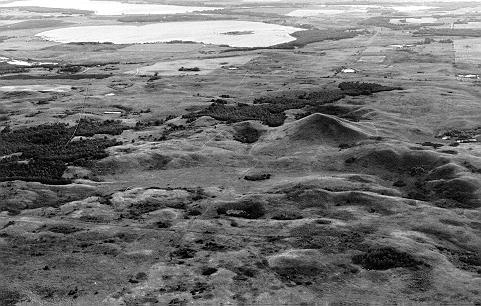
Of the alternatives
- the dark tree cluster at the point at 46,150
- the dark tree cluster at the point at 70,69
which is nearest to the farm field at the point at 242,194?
the dark tree cluster at the point at 46,150

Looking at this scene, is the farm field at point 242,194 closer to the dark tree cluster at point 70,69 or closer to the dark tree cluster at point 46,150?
the dark tree cluster at point 46,150

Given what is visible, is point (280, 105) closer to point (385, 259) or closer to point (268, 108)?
point (268, 108)

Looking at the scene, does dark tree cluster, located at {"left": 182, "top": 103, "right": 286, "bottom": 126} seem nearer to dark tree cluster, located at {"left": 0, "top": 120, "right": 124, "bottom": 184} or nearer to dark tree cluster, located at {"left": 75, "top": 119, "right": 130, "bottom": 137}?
dark tree cluster, located at {"left": 75, "top": 119, "right": 130, "bottom": 137}

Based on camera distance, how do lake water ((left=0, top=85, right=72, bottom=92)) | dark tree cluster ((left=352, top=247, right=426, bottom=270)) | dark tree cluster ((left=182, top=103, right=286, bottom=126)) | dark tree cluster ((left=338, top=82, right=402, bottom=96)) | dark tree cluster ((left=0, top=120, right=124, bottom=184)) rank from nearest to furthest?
1. dark tree cluster ((left=352, top=247, right=426, bottom=270))
2. dark tree cluster ((left=0, top=120, right=124, bottom=184))
3. dark tree cluster ((left=182, top=103, right=286, bottom=126))
4. dark tree cluster ((left=338, top=82, right=402, bottom=96))
5. lake water ((left=0, top=85, right=72, bottom=92))

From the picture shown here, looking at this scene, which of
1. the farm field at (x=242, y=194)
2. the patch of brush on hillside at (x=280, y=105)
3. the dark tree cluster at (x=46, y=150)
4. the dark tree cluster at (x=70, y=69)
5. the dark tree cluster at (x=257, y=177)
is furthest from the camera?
the dark tree cluster at (x=70, y=69)

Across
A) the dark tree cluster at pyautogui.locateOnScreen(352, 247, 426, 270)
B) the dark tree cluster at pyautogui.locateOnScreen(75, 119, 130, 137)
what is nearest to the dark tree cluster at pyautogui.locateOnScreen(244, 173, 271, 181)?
the dark tree cluster at pyautogui.locateOnScreen(352, 247, 426, 270)

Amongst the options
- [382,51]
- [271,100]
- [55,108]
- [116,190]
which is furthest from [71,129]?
[382,51]
